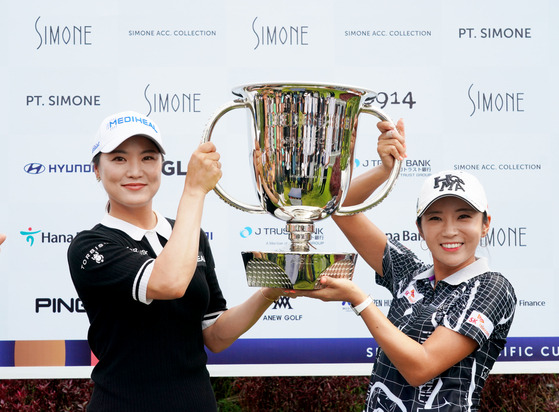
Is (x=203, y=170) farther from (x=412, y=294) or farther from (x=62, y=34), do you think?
(x=62, y=34)

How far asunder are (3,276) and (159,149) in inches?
60.9

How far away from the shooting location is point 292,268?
1.33m

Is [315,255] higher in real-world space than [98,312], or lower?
higher

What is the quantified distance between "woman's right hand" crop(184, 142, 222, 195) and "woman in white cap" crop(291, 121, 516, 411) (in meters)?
0.30

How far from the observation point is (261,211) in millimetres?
1451

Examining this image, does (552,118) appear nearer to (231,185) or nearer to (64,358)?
(231,185)

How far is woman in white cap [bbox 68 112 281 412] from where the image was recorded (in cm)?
136

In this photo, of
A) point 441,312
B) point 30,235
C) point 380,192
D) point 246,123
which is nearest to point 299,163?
point 380,192

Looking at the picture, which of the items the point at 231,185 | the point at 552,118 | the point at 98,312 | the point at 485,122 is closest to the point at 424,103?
the point at 485,122

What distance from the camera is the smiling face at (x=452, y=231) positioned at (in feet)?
5.00

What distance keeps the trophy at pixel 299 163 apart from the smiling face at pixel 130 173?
21cm

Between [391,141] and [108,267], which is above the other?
[391,141]

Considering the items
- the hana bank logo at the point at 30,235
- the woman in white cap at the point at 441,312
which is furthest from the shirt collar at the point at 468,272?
the hana bank logo at the point at 30,235

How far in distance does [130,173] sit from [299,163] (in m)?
0.39
